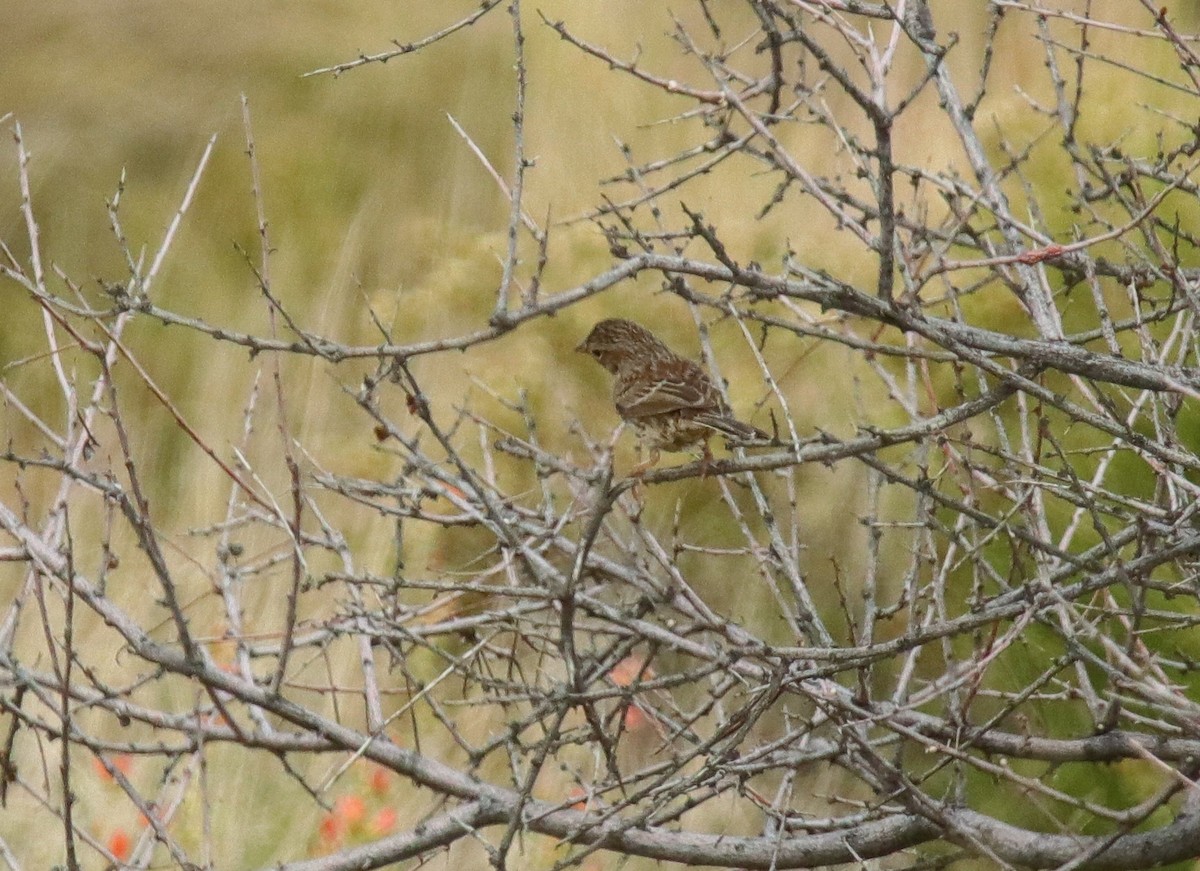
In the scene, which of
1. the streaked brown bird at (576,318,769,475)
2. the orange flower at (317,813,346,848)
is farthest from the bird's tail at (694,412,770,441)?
the orange flower at (317,813,346,848)

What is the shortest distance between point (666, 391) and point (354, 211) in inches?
149

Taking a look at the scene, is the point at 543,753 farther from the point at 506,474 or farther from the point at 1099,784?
the point at 506,474

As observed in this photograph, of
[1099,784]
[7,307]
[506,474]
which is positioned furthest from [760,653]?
[7,307]

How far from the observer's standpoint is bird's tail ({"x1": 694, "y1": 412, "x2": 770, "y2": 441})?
10.2 ft

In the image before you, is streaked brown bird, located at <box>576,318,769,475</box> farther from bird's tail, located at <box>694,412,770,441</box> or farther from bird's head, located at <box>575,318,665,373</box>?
bird's head, located at <box>575,318,665,373</box>

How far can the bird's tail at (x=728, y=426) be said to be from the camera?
122 inches

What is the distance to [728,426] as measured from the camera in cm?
315

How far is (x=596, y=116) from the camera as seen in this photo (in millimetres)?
6598

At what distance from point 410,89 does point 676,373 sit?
441 centimetres

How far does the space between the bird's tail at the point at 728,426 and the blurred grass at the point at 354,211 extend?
3.98 feet

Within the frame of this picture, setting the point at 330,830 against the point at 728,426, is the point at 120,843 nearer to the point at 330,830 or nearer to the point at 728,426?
the point at 330,830

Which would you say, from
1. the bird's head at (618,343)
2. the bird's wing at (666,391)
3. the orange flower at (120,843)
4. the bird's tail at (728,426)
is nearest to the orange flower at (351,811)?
the orange flower at (120,843)

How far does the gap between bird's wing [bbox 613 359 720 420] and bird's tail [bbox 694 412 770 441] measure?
4.1 inches

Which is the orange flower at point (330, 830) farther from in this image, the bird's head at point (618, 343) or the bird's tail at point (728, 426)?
the bird's tail at point (728, 426)
